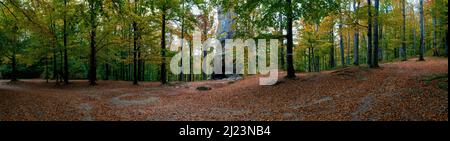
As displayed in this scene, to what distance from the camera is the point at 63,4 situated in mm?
22844

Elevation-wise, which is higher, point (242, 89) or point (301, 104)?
point (242, 89)

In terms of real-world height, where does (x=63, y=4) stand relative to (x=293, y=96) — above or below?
above

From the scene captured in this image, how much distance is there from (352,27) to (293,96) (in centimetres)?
826

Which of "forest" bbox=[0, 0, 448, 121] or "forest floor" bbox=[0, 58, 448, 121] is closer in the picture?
"forest floor" bbox=[0, 58, 448, 121]

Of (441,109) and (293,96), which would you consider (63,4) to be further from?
(441,109)

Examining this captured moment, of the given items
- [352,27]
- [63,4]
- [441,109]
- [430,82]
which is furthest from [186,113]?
[63,4]

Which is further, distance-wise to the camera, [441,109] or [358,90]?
[358,90]

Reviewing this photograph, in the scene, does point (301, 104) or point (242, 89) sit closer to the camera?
point (301, 104)

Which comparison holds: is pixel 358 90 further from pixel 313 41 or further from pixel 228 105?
pixel 313 41

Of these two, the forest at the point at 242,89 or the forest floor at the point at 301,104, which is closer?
the forest floor at the point at 301,104
